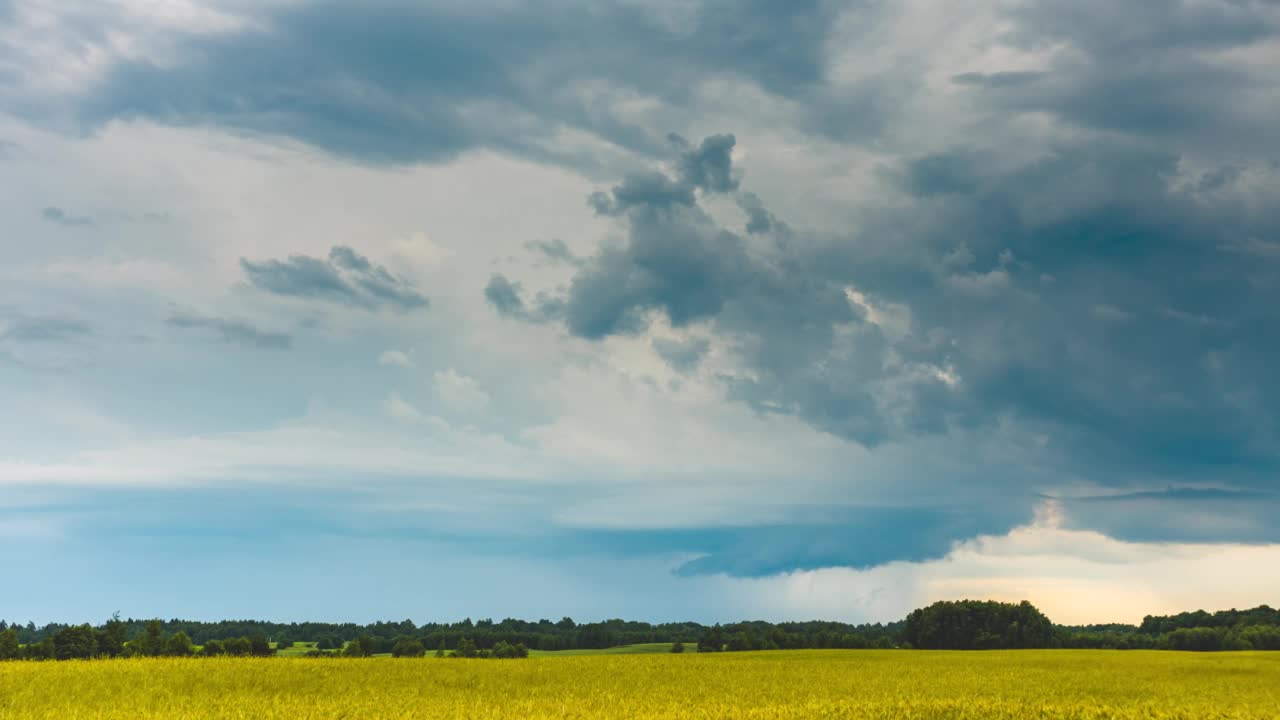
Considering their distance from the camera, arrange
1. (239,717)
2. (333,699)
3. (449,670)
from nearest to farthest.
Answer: (239,717), (333,699), (449,670)

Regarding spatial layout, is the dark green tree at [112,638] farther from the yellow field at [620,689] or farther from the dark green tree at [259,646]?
the yellow field at [620,689]

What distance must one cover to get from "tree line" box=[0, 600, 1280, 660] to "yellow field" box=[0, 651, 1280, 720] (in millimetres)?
24198

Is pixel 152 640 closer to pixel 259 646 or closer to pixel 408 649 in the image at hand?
pixel 259 646

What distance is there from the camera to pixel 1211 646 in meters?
115

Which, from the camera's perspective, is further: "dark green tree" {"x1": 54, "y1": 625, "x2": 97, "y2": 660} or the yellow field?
"dark green tree" {"x1": 54, "y1": 625, "x2": 97, "y2": 660}

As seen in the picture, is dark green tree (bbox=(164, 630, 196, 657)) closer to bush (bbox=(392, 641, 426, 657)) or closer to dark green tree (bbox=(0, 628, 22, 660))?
dark green tree (bbox=(0, 628, 22, 660))

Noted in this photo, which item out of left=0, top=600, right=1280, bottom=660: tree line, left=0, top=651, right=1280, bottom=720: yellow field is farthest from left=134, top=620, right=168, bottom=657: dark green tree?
left=0, top=651, right=1280, bottom=720: yellow field

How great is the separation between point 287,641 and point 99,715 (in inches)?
4394

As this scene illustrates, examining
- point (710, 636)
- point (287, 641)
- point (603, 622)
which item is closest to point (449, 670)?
point (710, 636)

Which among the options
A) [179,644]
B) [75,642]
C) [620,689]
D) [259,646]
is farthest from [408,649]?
[620,689]

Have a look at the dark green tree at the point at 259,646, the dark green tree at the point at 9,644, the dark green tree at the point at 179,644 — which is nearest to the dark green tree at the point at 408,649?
the dark green tree at the point at 259,646

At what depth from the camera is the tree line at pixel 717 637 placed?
83375 mm

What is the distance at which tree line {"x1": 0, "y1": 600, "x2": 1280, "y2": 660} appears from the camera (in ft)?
274

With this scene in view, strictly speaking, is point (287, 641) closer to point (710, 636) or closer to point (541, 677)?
point (710, 636)
